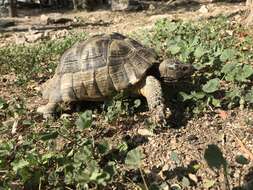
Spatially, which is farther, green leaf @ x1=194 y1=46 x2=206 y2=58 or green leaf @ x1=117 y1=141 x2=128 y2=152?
green leaf @ x1=194 y1=46 x2=206 y2=58

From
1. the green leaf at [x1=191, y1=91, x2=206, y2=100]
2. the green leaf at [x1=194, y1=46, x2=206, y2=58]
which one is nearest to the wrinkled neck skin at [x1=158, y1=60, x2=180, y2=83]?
the green leaf at [x1=191, y1=91, x2=206, y2=100]

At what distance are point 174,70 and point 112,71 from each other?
0.66m

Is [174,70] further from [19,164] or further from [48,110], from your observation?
[19,164]

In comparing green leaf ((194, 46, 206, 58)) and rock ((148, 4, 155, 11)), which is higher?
green leaf ((194, 46, 206, 58))

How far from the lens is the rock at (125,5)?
15.3 meters

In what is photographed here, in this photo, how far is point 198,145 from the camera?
14.1 feet

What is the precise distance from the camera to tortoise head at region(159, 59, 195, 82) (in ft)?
16.2

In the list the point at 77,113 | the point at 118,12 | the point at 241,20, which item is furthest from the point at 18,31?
the point at 77,113

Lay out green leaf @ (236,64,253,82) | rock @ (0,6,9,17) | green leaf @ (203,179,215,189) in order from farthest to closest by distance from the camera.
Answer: rock @ (0,6,9,17)
green leaf @ (236,64,253,82)
green leaf @ (203,179,215,189)

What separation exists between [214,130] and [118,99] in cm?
A: 106

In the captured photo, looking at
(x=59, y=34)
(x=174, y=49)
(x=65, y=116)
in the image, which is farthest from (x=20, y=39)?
(x=65, y=116)

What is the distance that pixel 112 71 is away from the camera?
4.94 metres

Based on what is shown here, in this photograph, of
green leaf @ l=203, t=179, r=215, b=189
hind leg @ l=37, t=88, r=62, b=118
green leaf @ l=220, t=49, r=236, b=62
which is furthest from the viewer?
green leaf @ l=220, t=49, r=236, b=62

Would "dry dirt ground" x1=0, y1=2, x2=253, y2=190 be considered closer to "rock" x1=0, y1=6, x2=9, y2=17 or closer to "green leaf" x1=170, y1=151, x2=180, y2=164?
"green leaf" x1=170, y1=151, x2=180, y2=164
